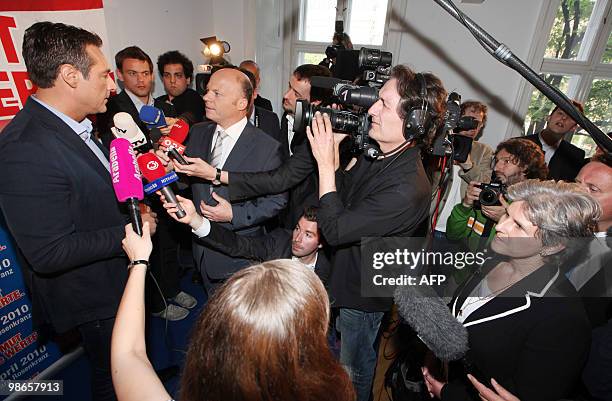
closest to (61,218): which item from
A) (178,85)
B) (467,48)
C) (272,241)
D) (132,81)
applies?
(272,241)

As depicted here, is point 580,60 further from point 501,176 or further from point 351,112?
point 351,112

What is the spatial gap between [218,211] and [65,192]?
2.45 ft

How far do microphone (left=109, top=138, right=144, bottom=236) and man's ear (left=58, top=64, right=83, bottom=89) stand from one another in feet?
1.13

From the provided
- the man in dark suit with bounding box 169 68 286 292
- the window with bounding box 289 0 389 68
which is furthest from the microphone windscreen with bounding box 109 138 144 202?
the window with bounding box 289 0 389 68

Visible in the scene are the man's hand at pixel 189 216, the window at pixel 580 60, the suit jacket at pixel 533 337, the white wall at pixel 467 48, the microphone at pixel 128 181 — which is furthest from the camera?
the window at pixel 580 60

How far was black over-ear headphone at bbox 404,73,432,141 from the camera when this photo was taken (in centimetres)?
139

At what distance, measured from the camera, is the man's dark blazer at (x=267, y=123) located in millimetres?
3137

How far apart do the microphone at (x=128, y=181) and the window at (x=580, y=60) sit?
4839mm

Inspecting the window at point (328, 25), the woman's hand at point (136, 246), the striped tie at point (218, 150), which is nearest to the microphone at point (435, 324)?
the woman's hand at point (136, 246)

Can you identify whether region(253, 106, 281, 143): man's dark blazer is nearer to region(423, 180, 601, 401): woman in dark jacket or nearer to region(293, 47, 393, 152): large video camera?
region(293, 47, 393, 152): large video camera

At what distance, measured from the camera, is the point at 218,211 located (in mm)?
1939

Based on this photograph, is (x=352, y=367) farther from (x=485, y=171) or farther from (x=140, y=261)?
(x=485, y=171)

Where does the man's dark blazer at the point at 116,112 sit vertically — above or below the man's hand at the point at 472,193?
above

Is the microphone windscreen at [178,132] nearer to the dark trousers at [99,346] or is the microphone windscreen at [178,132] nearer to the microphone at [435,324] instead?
the dark trousers at [99,346]
